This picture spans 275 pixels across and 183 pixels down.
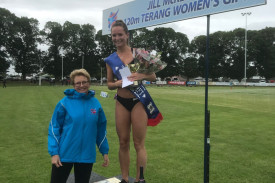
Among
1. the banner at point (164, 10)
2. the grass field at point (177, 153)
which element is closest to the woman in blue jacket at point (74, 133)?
the grass field at point (177, 153)

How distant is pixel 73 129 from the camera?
264cm

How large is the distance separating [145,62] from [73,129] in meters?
1.12

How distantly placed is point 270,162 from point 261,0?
352 centimetres

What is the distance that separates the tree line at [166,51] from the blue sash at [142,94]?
180 ft

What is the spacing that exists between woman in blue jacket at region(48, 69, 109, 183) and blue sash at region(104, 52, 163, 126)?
0.52 m

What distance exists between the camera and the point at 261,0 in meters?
→ 2.96

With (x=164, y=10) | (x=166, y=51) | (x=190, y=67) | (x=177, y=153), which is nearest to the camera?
(x=164, y=10)

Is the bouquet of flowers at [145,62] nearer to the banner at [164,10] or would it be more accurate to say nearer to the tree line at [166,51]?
the banner at [164,10]

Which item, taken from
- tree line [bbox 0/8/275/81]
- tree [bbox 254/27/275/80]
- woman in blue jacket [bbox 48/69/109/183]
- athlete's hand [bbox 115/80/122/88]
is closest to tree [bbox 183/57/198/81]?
tree line [bbox 0/8/275/81]

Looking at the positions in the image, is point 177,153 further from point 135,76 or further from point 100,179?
point 135,76

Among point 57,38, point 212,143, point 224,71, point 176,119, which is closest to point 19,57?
point 57,38

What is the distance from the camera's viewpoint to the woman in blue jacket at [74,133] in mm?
2625

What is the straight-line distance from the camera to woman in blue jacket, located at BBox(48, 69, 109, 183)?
262 cm

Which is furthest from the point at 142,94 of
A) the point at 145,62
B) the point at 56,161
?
the point at 56,161
